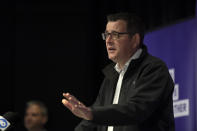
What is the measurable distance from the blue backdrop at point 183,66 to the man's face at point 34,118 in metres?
2.39

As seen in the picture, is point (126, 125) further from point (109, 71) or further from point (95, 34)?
point (95, 34)

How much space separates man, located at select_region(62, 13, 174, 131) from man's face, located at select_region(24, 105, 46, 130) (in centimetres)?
287

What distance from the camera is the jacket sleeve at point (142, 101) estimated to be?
7.54 ft

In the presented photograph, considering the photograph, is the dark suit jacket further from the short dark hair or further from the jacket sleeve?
the short dark hair

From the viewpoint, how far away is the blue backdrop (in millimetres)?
3357

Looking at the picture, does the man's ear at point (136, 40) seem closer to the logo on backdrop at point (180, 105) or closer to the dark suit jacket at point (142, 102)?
the dark suit jacket at point (142, 102)

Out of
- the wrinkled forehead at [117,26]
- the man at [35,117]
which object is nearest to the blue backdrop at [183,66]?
the wrinkled forehead at [117,26]

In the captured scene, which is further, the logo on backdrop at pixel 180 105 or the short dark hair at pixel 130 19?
the logo on backdrop at pixel 180 105

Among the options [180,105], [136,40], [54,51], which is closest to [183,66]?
[180,105]

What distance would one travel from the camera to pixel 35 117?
5734mm

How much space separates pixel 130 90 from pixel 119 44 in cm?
31

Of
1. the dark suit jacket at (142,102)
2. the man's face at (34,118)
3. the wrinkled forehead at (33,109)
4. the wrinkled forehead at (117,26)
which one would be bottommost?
the man's face at (34,118)

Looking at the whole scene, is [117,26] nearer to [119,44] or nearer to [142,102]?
[119,44]

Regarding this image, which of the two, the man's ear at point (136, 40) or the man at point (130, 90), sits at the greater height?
the man's ear at point (136, 40)
